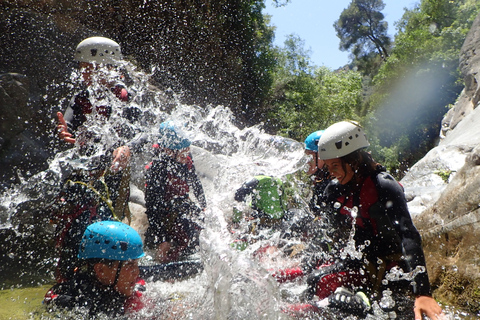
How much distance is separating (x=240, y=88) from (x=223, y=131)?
8.63 meters

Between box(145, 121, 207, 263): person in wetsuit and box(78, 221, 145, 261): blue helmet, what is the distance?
6.17ft

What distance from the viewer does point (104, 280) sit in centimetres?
285

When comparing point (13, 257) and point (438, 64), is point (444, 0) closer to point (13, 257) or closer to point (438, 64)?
point (438, 64)

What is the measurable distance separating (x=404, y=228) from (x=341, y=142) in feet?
2.87

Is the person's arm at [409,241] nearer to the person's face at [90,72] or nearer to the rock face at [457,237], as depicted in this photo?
the rock face at [457,237]

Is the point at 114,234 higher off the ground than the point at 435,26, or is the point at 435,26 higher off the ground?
the point at 435,26

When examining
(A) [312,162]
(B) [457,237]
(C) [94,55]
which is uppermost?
(C) [94,55]

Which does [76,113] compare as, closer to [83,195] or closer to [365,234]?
[83,195]

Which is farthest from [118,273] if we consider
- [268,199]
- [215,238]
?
[268,199]

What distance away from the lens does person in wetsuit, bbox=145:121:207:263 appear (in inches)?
193

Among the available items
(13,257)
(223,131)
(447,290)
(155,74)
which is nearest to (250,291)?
(447,290)

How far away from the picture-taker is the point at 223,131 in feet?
35.7

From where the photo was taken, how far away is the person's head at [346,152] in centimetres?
293

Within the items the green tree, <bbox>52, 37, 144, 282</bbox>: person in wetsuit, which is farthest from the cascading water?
the green tree
